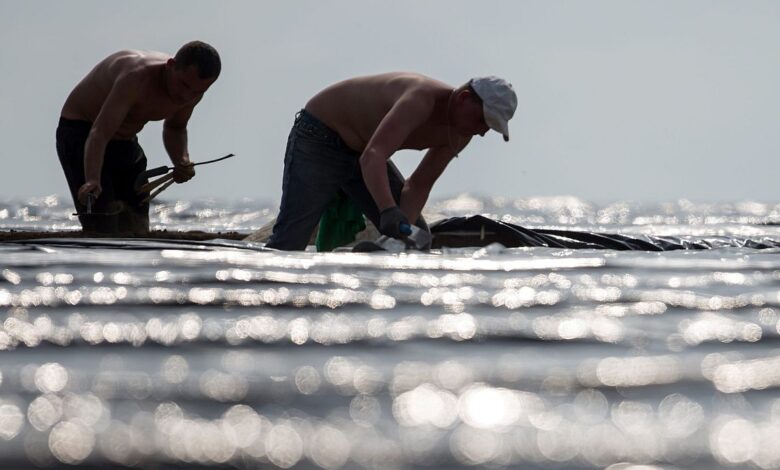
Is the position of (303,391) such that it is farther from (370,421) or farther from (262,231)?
(262,231)

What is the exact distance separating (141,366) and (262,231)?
3.97 metres

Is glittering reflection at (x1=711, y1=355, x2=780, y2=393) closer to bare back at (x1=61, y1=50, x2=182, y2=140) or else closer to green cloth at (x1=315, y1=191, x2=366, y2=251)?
green cloth at (x1=315, y1=191, x2=366, y2=251)

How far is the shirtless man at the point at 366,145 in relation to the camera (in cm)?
357

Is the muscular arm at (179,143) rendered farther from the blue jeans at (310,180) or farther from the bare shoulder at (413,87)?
the bare shoulder at (413,87)

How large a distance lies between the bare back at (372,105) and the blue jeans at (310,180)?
0.13ft

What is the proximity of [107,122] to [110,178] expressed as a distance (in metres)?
0.52

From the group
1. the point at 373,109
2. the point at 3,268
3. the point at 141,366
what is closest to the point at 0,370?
the point at 141,366

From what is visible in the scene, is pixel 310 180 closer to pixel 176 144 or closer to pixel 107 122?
pixel 107 122

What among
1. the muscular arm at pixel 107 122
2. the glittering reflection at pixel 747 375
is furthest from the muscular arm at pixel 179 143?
the glittering reflection at pixel 747 375

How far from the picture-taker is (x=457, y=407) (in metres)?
1.19

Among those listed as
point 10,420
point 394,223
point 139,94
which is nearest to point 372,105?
point 394,223

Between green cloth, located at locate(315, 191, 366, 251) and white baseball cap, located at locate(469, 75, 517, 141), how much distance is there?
73cm

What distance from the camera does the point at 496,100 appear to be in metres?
3.48

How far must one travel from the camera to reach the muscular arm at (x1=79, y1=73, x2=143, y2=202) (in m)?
4.59
